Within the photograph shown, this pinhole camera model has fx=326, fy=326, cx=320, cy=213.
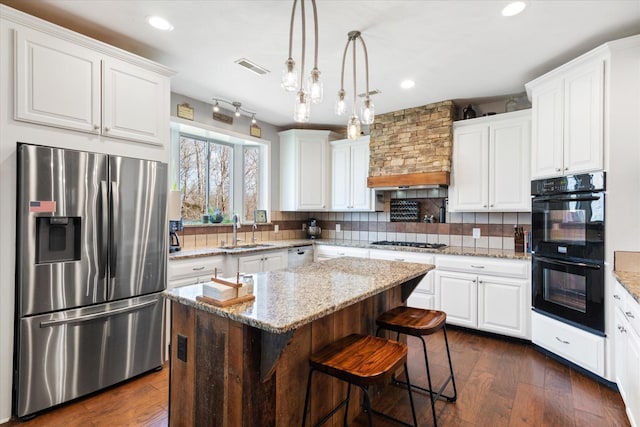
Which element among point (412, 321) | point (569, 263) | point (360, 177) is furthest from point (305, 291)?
point (360, 177)

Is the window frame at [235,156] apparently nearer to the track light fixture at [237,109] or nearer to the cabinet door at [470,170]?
the track light fixture at [237,109]

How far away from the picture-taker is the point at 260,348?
1.43m

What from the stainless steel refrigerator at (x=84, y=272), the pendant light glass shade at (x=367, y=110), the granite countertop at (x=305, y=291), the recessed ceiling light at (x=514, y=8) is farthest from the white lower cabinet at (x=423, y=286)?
the stainless steel refrigerator at (x=84, y=272)

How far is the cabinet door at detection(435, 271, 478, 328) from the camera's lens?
11.2 feet

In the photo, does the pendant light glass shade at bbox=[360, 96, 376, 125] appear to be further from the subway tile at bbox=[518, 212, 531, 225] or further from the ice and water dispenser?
the subway tile at bbox=[518, 212, 531, 225]

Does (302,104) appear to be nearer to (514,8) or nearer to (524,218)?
(514,8)

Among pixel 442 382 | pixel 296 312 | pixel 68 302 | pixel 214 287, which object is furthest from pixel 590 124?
pixel 68 302

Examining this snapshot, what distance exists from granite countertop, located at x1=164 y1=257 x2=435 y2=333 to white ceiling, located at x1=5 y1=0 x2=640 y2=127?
1720 millimetres

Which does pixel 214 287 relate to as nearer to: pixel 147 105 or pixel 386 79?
pixel 147 105

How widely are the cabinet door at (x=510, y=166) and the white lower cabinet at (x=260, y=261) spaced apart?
2549 mm

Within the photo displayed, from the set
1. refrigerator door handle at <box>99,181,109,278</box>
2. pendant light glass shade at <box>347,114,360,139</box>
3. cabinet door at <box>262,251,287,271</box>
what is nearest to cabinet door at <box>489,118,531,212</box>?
pendant light glass shade at <box>347,114,360,139</box>

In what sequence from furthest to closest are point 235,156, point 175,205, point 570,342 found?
point 235,156 < point 175,205 < point 570,342

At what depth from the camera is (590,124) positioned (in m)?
2.54

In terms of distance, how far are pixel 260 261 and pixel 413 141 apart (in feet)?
7.79
